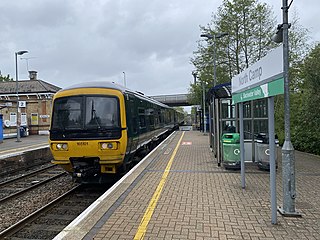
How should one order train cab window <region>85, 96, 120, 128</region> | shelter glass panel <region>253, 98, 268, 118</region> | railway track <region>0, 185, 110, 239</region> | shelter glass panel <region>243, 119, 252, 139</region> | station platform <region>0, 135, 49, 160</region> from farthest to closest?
station platform <region>0, 135, 49, 160</region> → shelter glass panel <region>243, 119, 252, 139</region> → shelter glass panel <region>253, 98, 268, 118</region> → train cab window <region>85, 96, 120, 128</region> → railway track <region>0, 185, 110, 239</region>

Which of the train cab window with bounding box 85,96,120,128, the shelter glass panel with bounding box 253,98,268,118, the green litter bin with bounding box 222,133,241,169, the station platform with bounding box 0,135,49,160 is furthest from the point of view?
the station platform with bounding box 0,135,49,160

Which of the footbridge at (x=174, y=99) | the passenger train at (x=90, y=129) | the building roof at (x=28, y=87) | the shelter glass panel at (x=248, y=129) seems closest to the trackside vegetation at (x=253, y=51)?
the shelter glass panel at (x=248, y=129)

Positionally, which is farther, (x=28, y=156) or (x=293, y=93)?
(x=293, y=93)

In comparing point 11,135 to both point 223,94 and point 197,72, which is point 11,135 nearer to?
point 197,72

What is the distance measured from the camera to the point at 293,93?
57.2 feet

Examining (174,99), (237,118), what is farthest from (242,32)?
(174,99)

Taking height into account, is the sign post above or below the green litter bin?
above

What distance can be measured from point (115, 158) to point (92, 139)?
0.78m

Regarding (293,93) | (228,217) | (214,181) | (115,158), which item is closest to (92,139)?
(115,158)

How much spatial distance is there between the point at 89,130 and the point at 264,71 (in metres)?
4.74

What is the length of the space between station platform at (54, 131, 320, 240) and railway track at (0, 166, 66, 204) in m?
3.34

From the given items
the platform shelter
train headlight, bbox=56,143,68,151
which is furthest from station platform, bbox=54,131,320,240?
train headlight, bbox=56,143,68,151

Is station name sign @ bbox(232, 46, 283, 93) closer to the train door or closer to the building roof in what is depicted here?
the train door

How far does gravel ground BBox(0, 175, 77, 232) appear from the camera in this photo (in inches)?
264
